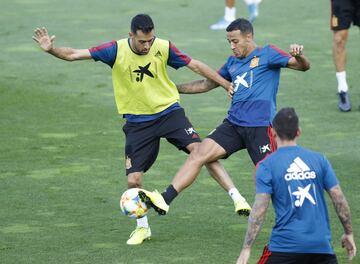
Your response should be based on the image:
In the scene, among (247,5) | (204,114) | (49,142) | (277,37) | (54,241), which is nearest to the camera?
(54,241)

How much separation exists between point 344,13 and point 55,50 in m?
6.42

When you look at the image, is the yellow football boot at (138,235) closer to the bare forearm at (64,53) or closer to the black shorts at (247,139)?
the black shorts at (247,139)

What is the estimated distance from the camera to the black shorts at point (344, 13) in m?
16.6

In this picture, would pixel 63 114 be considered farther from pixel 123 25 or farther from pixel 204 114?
pixel 123 25

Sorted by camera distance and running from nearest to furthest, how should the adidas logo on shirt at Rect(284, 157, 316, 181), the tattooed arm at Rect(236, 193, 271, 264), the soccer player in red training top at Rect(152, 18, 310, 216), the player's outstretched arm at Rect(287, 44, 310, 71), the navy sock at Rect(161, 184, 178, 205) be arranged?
the adidas logo on shirt at Rect(284, 157, 316, 181)
the tattooed arm at Rect(236, 193, 271, 264)
the navy sock at Rect(161, 184, 178, 205)
the player's outstretched arm at Rect(287, 44, 310, 71)
the soccer player in red training top at Rect(152, 18, 310, 216)

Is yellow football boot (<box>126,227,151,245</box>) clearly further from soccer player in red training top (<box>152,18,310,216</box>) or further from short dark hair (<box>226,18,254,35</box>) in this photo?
short dark hair (<box>226,18,254,35</box>)

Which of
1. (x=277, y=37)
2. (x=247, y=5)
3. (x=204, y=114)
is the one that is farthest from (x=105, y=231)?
(x=247, y=5)

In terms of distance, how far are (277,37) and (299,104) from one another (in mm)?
3878

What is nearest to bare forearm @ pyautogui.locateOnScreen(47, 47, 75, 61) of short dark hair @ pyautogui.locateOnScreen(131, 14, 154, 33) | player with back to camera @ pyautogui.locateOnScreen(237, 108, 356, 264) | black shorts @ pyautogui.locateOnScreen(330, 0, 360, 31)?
short dark hair @ pyautogui.locateOnScreen(131, 14, 154, 33)

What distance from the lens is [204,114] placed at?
55.9 ft

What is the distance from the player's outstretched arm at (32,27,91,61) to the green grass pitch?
180cm

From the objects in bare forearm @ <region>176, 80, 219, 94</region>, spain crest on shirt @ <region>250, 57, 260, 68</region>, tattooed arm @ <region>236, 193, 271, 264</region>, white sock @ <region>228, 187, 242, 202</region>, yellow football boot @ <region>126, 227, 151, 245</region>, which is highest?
spain crest on shirt @ <region>250, 57, 260, 68</region>

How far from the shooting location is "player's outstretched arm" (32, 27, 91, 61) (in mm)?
11398

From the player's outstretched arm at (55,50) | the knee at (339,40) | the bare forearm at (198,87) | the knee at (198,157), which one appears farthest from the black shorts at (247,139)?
the knee at (339,40)
